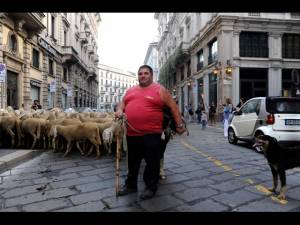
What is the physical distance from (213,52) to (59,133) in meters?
21.5

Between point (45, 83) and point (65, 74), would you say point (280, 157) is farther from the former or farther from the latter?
point (65, 74)

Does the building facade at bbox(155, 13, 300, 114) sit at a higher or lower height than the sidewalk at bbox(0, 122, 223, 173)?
higher

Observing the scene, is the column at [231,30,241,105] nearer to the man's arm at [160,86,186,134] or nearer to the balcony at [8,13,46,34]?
the balcony at [8,13,46,34]

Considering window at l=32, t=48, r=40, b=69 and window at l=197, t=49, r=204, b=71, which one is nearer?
window at l=32, t=48, r=40, b=69

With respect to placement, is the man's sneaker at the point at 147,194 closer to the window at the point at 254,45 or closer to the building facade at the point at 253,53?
the building facade at the point at 253,53

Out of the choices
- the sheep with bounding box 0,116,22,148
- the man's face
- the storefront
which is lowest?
the sheep with bounding box 0,116,22,148

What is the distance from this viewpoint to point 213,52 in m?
27.2

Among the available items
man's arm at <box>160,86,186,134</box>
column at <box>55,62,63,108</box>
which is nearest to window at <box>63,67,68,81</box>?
column at <box>55,62,63,108</box>

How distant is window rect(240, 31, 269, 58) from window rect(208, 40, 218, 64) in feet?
6.64

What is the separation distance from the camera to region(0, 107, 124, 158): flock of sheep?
24.3 ft
